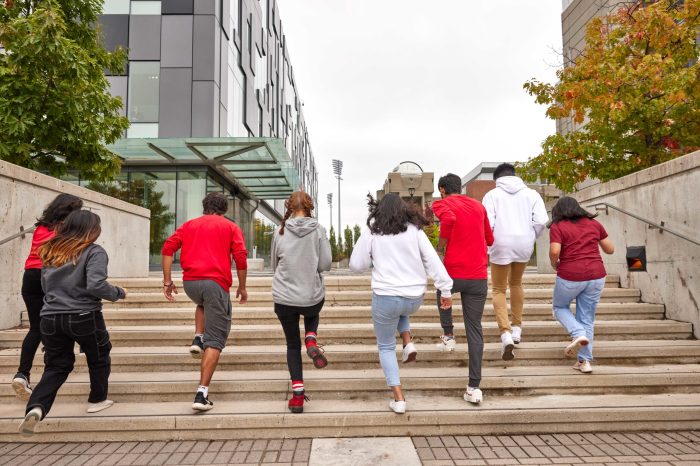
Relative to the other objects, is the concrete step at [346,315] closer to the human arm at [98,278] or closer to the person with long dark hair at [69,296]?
the person with long dark hair at [69,296]

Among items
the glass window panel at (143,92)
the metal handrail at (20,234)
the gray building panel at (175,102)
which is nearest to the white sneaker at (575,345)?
the metal handrail at (20,234)

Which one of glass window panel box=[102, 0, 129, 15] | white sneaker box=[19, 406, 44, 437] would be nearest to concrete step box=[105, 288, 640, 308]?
white sneaker box=[19, 406, 44, 437]

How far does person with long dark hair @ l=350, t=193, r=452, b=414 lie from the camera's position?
376cm

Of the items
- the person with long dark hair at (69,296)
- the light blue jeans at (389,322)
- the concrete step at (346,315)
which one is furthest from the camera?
the concrete step at (346,315)

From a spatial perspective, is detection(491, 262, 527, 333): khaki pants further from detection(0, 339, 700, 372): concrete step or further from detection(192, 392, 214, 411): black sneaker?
detection(192, 392, 214, 411): black sneaker

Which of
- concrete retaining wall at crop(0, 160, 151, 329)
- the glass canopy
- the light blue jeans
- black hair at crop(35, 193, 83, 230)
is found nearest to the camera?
the light blue jeans

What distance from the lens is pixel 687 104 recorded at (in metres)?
8.98

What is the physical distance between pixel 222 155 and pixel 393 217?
13.1 m

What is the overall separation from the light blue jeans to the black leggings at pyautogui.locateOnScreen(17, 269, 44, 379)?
3.07 metres

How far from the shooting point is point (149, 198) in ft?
54.2

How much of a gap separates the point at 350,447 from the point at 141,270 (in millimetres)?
7496

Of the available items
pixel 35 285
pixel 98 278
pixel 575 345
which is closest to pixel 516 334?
pixel 575 345

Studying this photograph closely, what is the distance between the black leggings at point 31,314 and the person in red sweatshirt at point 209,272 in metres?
1.16

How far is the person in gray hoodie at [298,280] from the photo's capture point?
3.88 metres
